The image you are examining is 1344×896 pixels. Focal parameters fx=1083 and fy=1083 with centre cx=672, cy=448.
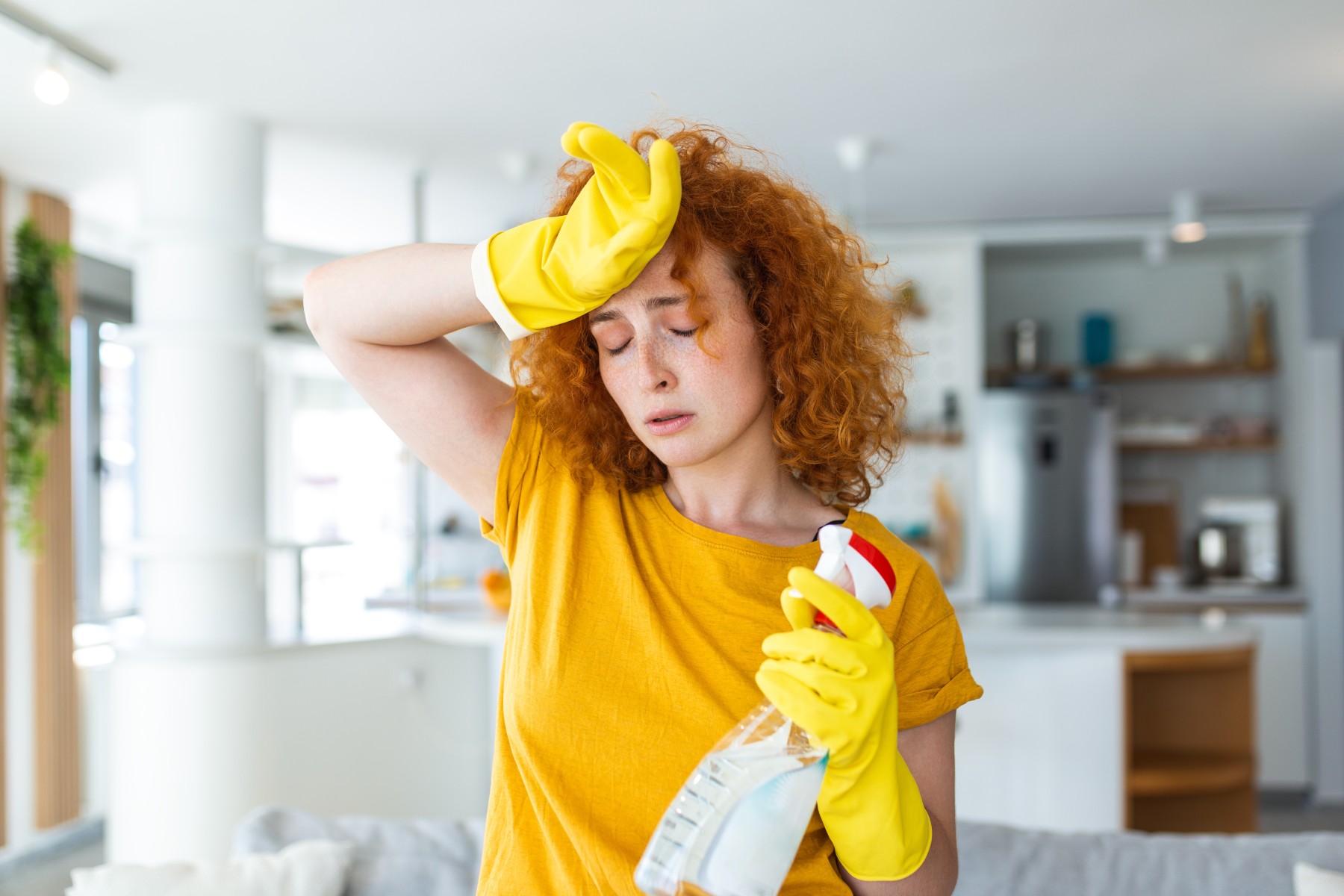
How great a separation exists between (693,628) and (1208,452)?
4993 millimetres

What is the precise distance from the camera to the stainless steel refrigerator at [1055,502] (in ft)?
15.9

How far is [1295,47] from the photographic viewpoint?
9.61 ft

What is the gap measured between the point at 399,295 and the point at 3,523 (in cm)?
361

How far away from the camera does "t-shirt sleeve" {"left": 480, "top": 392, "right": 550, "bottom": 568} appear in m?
1.09

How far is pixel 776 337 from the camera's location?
1.06m

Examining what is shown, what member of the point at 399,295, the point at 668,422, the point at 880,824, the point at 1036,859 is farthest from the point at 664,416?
the point at 1036,859

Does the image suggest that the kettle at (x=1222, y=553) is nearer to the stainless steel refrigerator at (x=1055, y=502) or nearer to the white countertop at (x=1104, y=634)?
the stainless steel refrigerator at (x=1055, y=502)

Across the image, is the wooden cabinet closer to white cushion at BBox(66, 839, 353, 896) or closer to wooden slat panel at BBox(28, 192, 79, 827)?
white cushion at BBox(66, 839, 353, 896)

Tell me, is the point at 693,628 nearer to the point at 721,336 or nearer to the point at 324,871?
the point at 721,336

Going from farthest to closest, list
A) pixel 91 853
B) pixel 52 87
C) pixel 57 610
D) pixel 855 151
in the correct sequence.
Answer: pixel 57 610 → pixel 91 853 → pixel 855 151 → pixel 52 87

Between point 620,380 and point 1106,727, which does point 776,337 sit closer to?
point 620,380

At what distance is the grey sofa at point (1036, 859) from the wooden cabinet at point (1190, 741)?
4.69 ft

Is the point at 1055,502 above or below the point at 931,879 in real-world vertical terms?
above

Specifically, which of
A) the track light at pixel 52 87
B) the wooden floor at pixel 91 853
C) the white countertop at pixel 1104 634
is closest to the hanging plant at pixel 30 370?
the wooden floor at pixel 91 853
